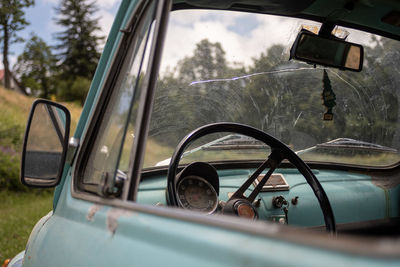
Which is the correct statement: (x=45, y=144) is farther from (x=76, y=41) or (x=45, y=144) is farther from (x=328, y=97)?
(x=76, y=41)

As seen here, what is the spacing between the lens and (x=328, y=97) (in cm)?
290

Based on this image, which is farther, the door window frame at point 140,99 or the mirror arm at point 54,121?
the mirror arm at point 54,121

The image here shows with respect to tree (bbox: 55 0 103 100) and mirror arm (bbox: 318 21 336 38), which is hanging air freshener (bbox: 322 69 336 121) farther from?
tree (bbox: 55 0 103 100)

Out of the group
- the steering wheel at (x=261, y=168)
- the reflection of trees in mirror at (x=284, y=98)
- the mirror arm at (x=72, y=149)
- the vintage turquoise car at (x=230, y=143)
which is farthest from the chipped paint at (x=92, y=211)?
the reflection of trees in mirror at (x=284, y=98)

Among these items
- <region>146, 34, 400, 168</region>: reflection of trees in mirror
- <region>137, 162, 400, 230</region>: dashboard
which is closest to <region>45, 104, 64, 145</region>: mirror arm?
<region>137, 162, 400, 230</region>: dashboard

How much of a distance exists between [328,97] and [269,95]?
415 mm

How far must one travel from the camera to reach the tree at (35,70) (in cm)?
4425

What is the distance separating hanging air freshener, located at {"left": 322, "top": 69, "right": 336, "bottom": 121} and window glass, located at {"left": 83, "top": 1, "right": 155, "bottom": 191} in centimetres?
164

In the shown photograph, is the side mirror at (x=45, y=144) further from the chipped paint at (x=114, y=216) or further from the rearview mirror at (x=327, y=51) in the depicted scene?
the rearview mirror at (x=327, y=51)

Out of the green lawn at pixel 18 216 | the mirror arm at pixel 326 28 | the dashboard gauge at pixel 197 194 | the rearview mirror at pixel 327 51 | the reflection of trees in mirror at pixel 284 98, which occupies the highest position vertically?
the mirror arm at pixel 326 28

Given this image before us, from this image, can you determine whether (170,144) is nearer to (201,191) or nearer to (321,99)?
(201,191)

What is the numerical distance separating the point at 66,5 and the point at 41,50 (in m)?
5.41

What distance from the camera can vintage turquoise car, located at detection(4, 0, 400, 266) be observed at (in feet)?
3.53

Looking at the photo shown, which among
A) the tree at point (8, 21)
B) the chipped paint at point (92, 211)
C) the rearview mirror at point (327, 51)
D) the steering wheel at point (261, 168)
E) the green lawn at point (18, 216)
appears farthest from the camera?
the tree at point (8, 21)
